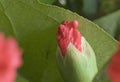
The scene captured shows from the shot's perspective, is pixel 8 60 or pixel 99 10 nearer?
pixel 8 60

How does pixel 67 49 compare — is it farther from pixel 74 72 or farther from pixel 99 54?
pixel 99 54

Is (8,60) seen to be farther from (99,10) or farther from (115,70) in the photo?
(99,10)

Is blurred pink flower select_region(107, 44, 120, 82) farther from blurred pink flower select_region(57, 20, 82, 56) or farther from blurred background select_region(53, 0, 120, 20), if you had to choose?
blurred background select_region(53, 0, 120, 20)

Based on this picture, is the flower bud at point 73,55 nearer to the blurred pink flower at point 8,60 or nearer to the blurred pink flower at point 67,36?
the blurred pink flower at point 67,36

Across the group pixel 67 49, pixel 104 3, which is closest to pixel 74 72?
pixel 67 49

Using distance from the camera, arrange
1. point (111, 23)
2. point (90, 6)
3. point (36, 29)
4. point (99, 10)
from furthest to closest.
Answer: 1. point (99, 10)
2. point (90, 6)
3. point (111, 23)
4. point (36, 29)

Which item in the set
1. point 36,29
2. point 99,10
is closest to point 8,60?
point 36,29
